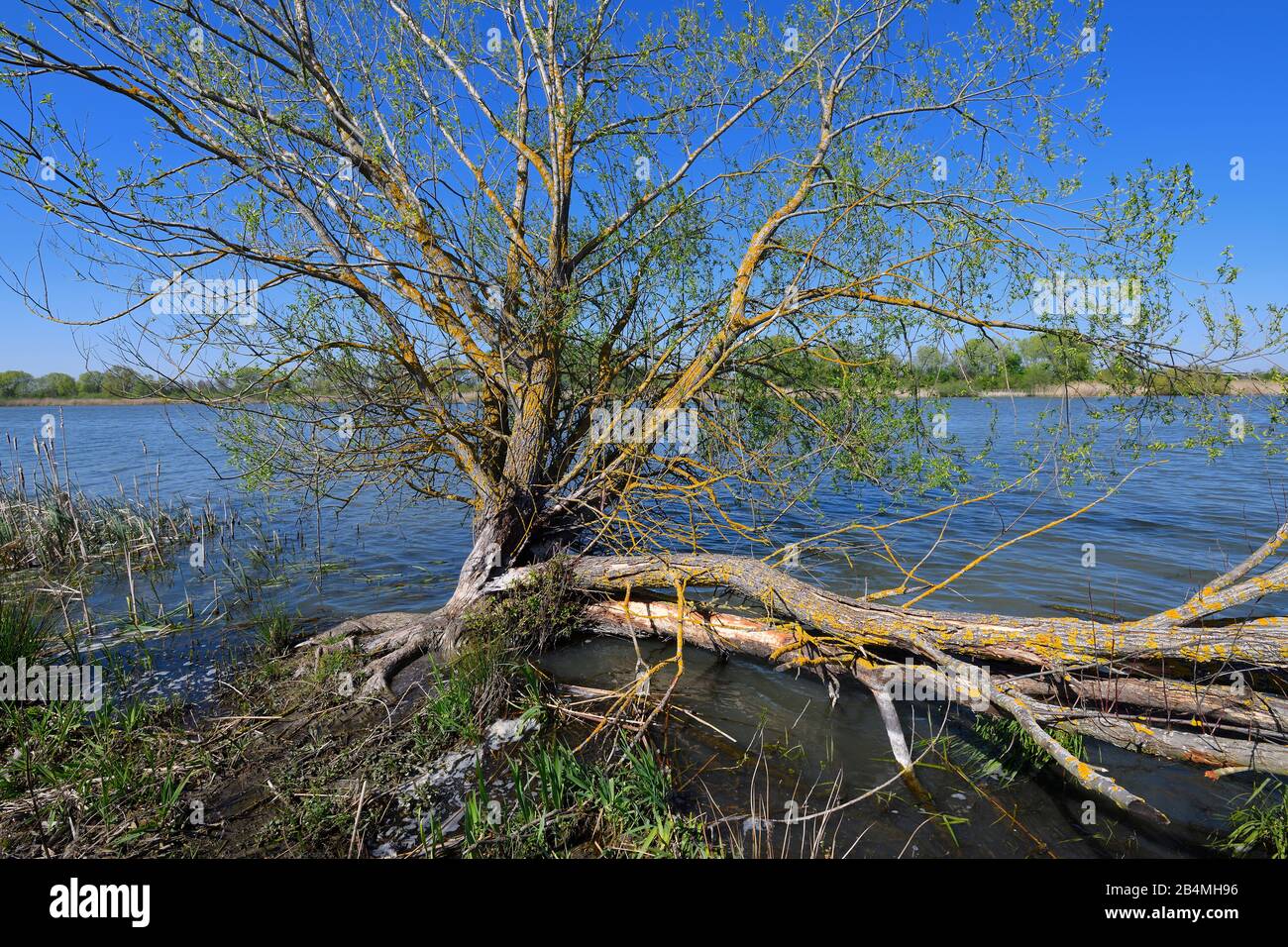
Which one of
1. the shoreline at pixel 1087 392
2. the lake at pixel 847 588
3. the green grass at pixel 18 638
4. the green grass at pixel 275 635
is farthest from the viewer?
the green grass at pixel 275 635

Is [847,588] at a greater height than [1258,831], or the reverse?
[847,588]

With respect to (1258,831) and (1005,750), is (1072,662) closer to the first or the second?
(1005,750)

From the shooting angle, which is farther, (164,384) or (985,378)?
(985,378)

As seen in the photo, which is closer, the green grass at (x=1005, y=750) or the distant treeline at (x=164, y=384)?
the green grass at (x=1005, y=750)

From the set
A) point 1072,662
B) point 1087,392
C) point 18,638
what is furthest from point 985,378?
point 18,638

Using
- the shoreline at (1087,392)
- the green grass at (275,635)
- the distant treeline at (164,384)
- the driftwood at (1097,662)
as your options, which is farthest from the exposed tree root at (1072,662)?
the distant treeline at (164,384)

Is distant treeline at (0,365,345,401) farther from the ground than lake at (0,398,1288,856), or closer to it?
farther from the ground

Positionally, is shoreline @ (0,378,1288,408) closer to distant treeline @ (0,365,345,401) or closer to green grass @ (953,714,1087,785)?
distant treeline @ (0,365,345,401)

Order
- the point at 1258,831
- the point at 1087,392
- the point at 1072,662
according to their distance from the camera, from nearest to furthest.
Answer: the point at 1258,831
the point at 1072,662
the point at 1087,392

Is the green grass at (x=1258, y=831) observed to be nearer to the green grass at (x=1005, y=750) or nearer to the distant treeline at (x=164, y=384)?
the green grass at (x=1005, y=750)

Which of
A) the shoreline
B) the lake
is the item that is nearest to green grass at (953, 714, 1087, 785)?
the lake
